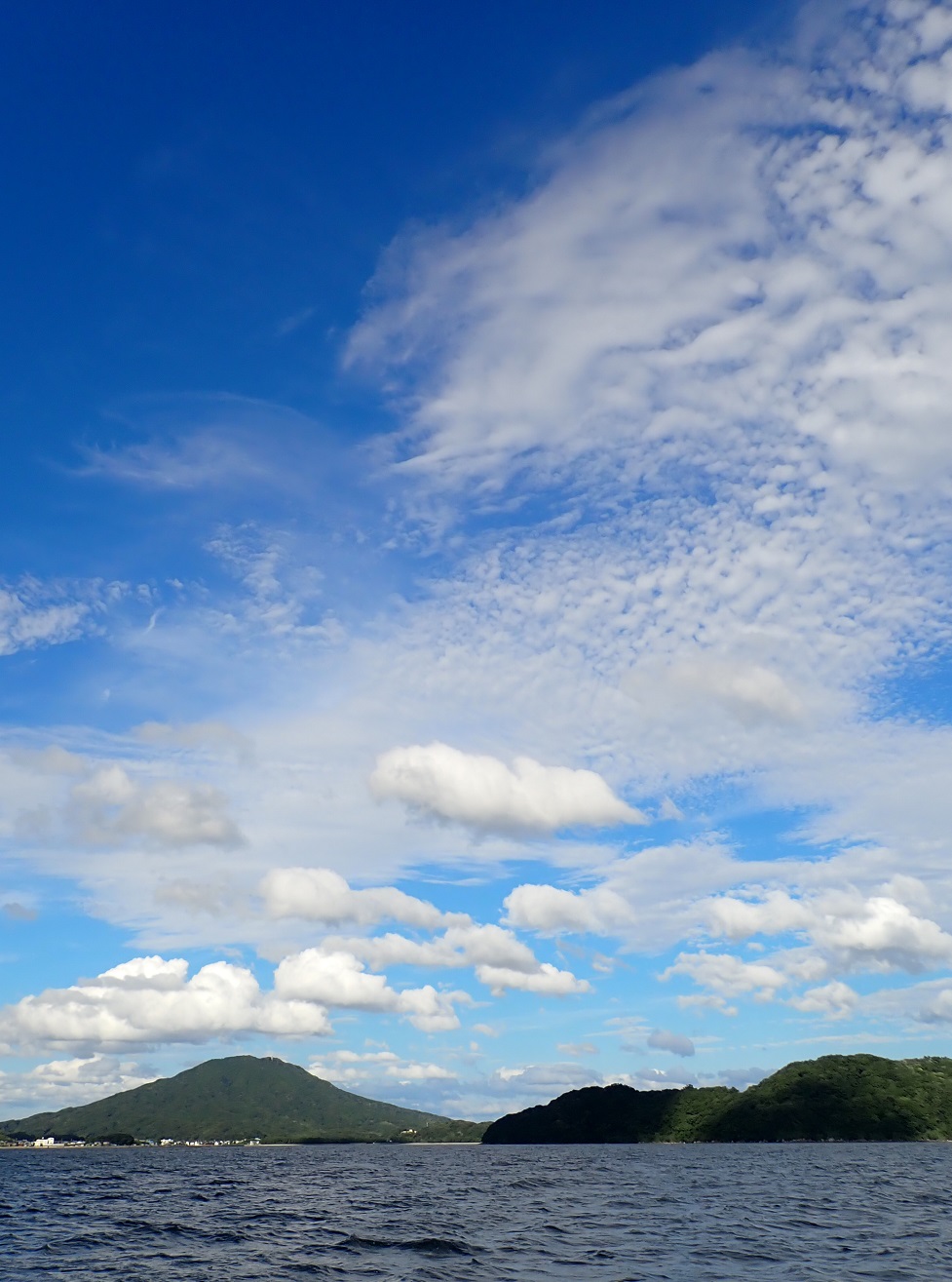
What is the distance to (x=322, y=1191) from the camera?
123375 mm

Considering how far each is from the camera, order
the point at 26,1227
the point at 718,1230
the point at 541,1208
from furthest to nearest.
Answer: the point at 541,1208 < the point at 26,1227 < the point at 718,1230

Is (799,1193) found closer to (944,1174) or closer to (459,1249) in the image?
(944,1174)

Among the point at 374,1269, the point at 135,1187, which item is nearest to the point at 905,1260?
the point at 374,1269

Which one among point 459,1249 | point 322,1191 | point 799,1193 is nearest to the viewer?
point 459,1249

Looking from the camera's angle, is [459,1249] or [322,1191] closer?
[459,1249]

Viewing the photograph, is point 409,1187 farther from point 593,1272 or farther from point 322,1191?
point 593,1272

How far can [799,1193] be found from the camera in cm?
10594

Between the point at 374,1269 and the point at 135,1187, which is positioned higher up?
the point at 374,1269

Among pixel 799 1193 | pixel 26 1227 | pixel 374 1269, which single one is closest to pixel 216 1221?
pixel 26 1227

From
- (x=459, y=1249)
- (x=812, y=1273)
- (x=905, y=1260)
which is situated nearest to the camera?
(x=812, y=1273)

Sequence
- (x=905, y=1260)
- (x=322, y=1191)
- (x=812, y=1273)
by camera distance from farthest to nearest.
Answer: (x=322, y=1191) < (x=905, y=1260) < (x=812, y=1273)

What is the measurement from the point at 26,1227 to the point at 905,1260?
69.9 m

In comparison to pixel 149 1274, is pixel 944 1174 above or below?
below

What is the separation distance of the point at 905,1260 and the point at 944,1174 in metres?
110
